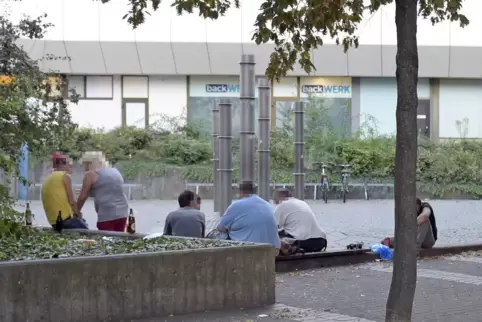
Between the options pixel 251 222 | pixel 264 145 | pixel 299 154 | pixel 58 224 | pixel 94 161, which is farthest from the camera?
pixel 299 154

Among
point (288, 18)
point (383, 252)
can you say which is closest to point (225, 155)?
point (383, 252)

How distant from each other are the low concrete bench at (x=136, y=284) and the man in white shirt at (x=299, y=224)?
3.08 meters

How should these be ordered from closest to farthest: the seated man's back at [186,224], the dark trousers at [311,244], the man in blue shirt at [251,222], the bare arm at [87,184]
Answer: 1. the man in blue shirt at [251,222]
2. the seated man's back at [186,224]
3. the bare arm at [87,184]
4. the dark trousers at [311,244]

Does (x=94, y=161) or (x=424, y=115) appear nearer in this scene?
(x=94, y=161)

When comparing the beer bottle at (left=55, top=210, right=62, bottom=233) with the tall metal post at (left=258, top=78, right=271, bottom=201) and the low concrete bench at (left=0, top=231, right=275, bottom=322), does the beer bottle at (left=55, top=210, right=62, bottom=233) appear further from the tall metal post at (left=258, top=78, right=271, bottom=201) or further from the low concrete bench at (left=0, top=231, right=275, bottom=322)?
the tall metal post at (left=258, top=78, right=271, bottom=201)

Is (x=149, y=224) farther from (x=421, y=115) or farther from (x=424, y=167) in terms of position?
(x=421, y=115)

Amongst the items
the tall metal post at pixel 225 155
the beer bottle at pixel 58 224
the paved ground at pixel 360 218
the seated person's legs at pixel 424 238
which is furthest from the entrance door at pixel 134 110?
the beer bottle at pixel 58 224

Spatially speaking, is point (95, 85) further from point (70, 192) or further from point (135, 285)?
point (135, 285)

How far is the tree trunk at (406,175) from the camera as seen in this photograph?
6.80m

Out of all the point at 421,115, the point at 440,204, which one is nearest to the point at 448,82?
the point at 421,115

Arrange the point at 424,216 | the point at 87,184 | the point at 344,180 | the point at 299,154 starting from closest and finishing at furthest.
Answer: the point at 87,184 → the point at 424,216 → the point at 299,154 → the point at 344,180

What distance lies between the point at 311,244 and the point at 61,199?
11.5 feet

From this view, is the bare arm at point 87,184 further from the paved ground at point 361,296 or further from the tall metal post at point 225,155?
the tall metal post at point 225,155

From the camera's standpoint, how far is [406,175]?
6.81m
